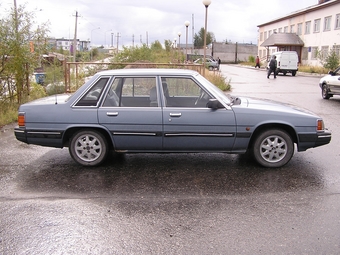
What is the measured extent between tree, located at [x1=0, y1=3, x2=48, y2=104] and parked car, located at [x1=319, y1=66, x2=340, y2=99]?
11.0 m

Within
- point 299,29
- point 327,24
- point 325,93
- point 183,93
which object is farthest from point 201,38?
point 183,93

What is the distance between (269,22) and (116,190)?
6353cm

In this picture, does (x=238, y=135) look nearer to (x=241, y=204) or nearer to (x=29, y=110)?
(x=241, y=204)

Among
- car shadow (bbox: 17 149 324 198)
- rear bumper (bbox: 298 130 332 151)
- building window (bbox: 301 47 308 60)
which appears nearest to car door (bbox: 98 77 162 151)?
car shadow (bbox: 17 149 324 198)

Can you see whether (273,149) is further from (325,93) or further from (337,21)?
(337,21)

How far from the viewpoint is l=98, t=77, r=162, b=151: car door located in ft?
17.4

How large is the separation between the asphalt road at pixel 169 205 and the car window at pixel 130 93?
3.45 ft

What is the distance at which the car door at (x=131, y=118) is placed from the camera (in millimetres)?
5289

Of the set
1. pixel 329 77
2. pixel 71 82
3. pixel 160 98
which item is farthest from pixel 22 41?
pixel 329 77

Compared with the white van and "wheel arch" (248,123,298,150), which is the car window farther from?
the white van

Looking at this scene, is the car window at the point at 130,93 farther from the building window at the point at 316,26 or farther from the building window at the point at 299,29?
the building window at the point at 299,29

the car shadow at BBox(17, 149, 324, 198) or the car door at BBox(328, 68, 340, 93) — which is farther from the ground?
the car door at BBox(328, 68, 340, 93)

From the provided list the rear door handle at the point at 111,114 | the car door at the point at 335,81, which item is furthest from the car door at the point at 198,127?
the car door at the point at 335,81

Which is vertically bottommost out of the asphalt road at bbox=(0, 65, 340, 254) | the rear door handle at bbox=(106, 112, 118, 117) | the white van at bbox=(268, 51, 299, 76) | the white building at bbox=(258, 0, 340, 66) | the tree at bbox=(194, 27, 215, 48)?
the asphalt road at bbox=(0, 65, 340, 254)
